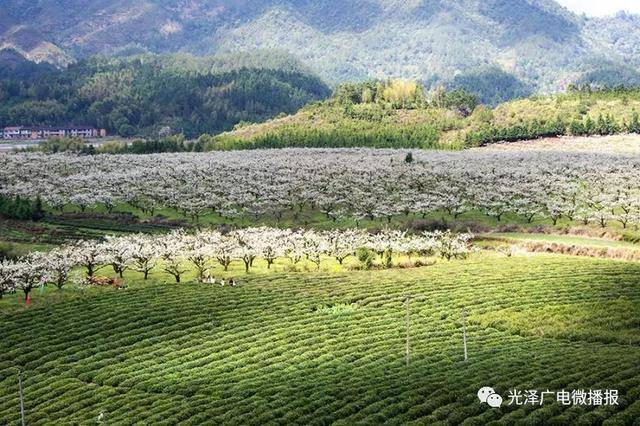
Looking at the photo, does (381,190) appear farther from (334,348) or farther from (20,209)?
(334,348)

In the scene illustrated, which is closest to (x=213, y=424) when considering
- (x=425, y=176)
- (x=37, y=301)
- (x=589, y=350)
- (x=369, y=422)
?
(x=369, y=422)

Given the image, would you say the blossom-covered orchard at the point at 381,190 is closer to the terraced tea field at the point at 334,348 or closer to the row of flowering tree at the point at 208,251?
the row of flowering tree at the point at 208,251

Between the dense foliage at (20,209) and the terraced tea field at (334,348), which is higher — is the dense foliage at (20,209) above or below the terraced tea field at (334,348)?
above

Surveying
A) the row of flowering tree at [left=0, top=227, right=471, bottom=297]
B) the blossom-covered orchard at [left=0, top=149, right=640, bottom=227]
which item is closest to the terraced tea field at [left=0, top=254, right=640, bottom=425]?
the row of flowering tree at [left=0, top=227, right=471, bottom=297]

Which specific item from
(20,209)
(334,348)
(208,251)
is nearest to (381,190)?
(208,251)

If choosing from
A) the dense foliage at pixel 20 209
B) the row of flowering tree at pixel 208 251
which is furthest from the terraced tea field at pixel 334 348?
the dense foliage at pixel 20 209

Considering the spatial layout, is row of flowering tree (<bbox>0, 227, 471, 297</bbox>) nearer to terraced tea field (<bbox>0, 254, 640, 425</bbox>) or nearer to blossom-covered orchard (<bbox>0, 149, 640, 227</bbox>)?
terraced tea field (<bbox>0, 254, 640, 425</bbox>)
